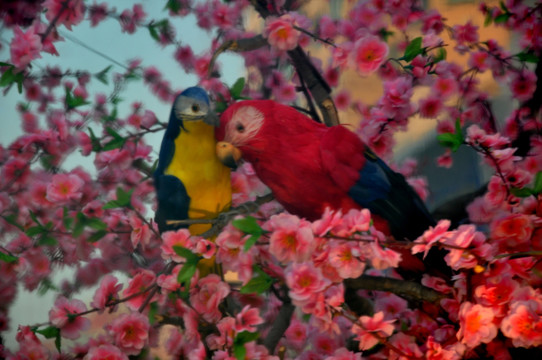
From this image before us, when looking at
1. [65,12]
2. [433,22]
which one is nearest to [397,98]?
[433,22]

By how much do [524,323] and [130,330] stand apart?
65 centimetres

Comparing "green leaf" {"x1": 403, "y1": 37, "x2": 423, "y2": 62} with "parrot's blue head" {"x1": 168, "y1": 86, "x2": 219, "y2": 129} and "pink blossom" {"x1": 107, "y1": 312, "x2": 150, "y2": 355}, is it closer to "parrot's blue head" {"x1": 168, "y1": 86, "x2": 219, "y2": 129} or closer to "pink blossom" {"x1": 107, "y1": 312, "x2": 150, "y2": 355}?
"parrot's blue head" {"x1": 168, "y1": 86, "x2": 219, "y2": 129}

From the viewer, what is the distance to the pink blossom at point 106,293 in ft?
2.77

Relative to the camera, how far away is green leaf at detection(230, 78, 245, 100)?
3.31ft

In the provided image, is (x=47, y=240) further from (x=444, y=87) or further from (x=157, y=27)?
(x=444, y=87)

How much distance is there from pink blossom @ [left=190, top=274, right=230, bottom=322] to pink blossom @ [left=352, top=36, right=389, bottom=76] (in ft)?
1.69

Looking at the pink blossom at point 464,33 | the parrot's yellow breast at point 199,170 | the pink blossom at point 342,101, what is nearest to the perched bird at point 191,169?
the parrot's yellow breast at point 199,170

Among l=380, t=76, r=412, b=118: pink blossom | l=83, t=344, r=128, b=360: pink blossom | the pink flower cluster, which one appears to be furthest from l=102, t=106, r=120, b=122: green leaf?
l=380, t=76, r=412, b=118: pink blossom

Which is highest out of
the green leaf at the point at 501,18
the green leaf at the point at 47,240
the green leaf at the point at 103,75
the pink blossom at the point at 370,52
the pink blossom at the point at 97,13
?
the pink blossom at the point at 97,13

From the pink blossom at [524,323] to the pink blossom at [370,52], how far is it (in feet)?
1.69

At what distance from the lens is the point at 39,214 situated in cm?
106

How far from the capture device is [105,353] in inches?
33.4

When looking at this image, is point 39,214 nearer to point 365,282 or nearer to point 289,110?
point 289,110

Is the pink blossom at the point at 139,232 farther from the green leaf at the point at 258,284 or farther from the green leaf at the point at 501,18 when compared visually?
the green leaf at the point at 501,18
